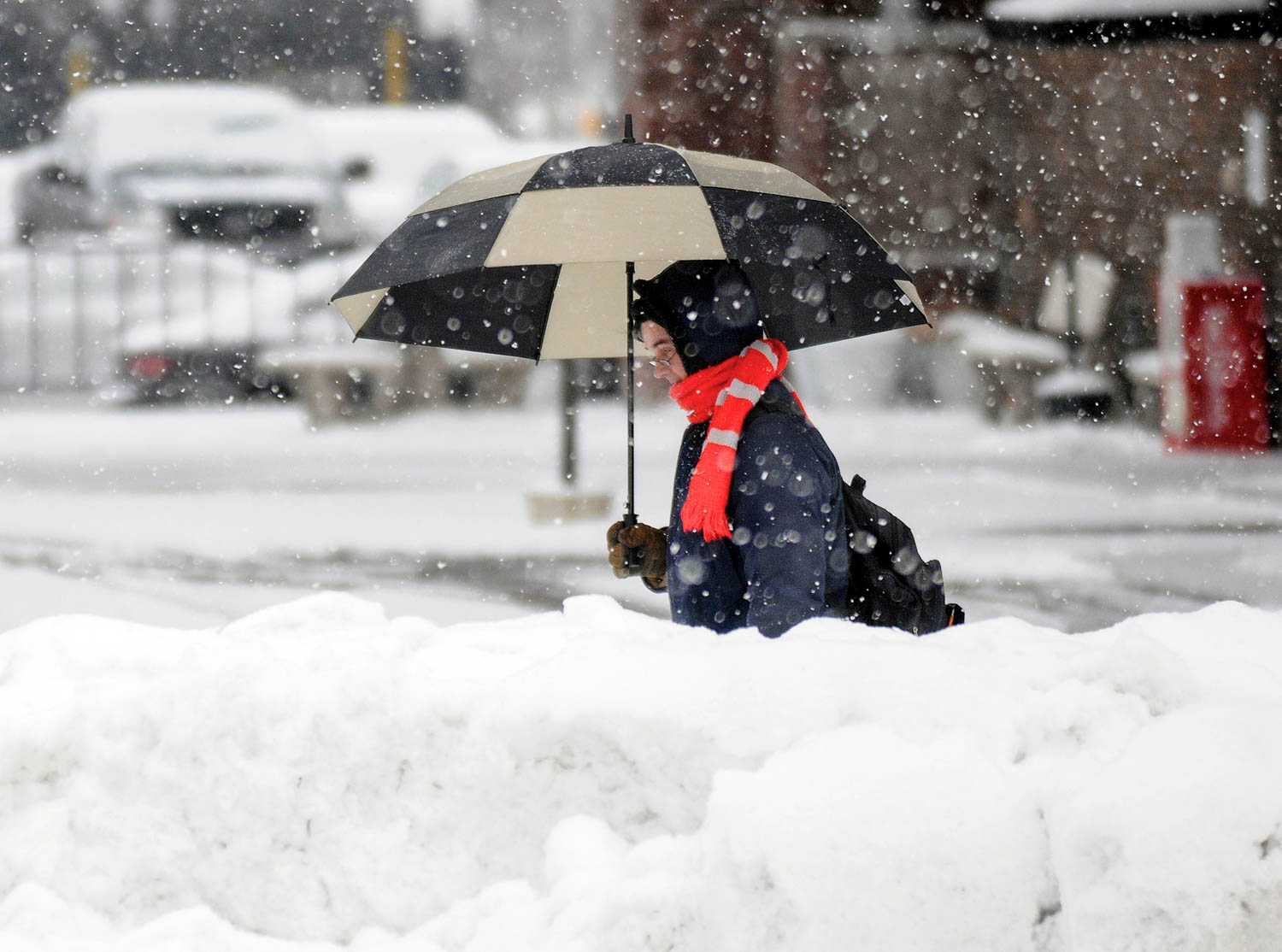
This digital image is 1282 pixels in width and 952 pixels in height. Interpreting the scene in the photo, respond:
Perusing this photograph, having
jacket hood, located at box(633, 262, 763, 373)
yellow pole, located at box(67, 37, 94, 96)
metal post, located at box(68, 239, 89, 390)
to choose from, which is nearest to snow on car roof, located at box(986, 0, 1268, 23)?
jacket hood, located at box(633, 262, 763, 373)

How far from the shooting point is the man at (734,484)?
3.29 metres

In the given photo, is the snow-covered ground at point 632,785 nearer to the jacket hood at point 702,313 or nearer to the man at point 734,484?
the man at point 734,484

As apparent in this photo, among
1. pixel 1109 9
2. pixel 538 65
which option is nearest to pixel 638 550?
pixel 1109 9

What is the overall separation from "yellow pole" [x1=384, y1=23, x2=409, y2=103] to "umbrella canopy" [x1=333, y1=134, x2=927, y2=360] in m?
32.0

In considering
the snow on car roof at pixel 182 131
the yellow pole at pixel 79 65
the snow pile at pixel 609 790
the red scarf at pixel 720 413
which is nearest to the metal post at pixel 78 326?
the snow on car roof at pixel 182 131

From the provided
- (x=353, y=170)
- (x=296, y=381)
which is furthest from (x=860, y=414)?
(x=353, y=170)

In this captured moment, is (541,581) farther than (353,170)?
No

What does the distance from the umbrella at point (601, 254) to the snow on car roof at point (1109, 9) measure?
9488 mm

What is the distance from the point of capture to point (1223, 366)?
1276 centimetres

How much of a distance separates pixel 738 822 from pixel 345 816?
30.7 inches

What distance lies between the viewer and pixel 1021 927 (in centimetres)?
238

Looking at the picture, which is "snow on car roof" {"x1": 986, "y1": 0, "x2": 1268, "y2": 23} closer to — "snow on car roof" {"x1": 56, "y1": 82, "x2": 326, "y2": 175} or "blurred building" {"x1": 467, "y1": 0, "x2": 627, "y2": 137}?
"snow on car roof" {"x1": 56, "y1": 82, "x2": 326, "y2": 175}

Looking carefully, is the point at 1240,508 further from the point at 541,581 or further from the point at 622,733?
the point at 622,733

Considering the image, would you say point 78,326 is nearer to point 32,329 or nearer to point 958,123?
point 32,329
